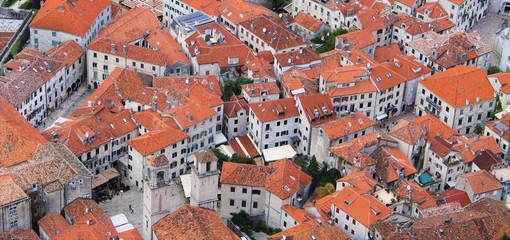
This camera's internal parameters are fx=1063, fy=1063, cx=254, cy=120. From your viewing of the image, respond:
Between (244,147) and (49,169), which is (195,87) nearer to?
(244,147)

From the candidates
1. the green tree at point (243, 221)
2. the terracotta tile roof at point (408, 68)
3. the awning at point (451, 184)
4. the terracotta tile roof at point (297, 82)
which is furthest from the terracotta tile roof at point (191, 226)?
the terracotta tile roof at point (408, 68)

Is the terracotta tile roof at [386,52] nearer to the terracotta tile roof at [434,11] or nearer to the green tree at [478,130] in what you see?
the terracotta tile roof at [434,11]

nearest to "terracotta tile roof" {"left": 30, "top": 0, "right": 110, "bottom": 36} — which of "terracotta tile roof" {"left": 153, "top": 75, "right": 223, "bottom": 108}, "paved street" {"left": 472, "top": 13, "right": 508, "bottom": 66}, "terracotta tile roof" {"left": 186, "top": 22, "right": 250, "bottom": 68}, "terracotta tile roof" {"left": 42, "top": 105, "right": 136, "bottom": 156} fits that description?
"terracotta tile roof" {"left": 186, "top": 22, "right": 250, "bottom": 68}

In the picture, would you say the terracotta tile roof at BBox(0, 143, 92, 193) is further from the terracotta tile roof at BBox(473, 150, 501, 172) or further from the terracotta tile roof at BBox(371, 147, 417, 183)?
the terracotta tile roof at BBox(473, 150, 501, 172)

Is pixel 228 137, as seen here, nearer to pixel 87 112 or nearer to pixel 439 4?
pixel 87 112

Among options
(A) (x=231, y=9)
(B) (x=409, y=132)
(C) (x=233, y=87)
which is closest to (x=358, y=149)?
(B) (x=409, y=132)

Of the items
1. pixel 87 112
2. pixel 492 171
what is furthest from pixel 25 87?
pixel 492 171
